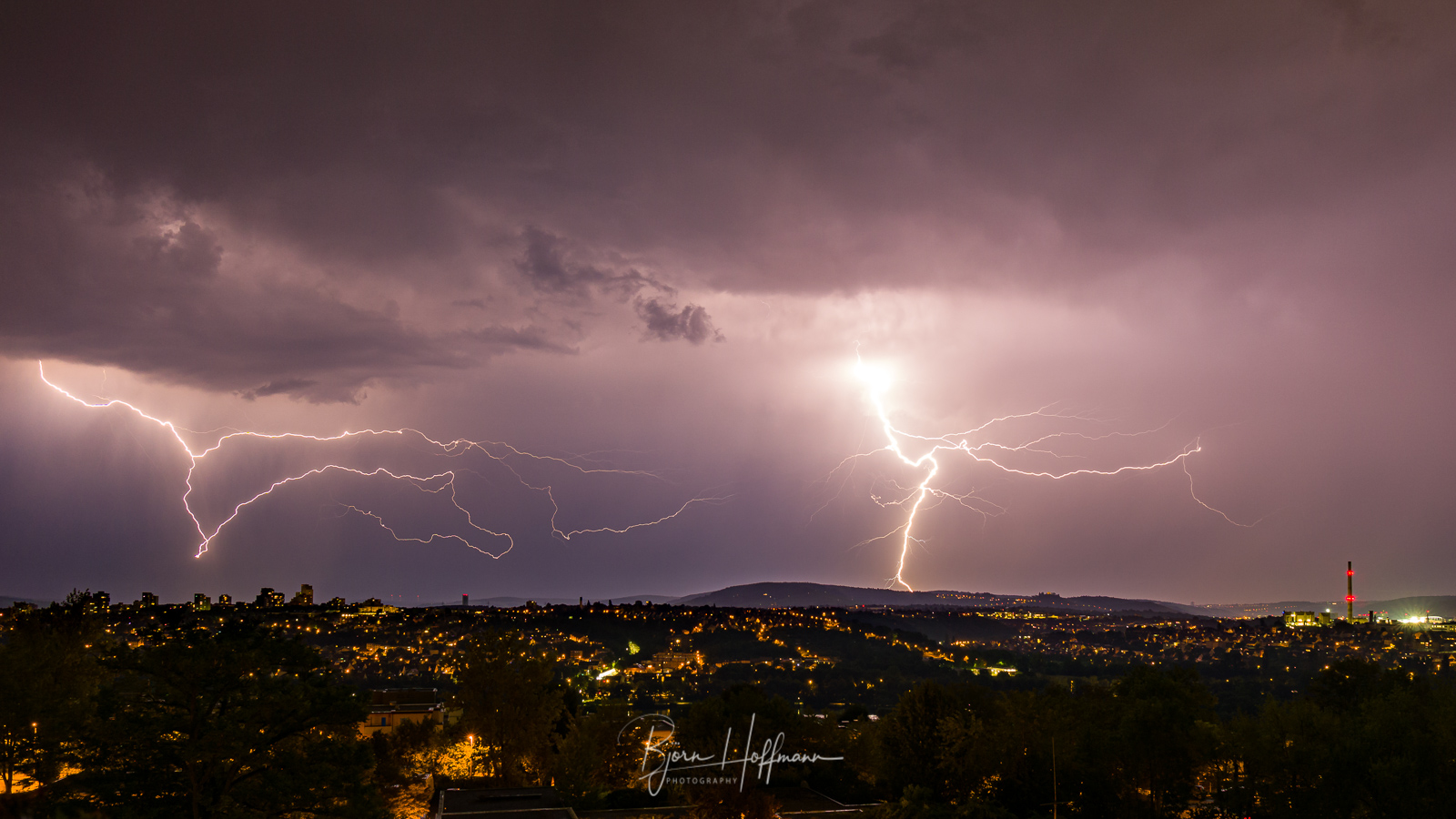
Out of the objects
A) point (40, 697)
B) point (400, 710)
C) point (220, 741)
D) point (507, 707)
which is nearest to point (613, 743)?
point (507, 707)

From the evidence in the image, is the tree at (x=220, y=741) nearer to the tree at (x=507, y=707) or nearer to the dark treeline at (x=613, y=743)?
the dark treeline at (x=613, y=743)

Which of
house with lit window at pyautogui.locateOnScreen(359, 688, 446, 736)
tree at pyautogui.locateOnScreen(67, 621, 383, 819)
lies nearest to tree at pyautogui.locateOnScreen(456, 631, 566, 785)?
house with lit window at pyautogui.locateOnScreen(359, 688, 446, 736)

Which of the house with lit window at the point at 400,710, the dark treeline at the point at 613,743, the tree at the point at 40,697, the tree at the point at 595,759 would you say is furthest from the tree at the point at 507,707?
the tree at the point at 40,697

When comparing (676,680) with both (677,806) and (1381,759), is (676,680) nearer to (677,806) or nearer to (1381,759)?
(677,806)

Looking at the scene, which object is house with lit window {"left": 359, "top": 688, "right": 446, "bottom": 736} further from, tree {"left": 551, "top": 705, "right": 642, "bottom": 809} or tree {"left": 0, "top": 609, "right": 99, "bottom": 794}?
tree {"left": 0, "top": 609, "right": 99, "bottom": 794}

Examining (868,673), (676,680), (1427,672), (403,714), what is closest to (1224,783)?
(403,714)

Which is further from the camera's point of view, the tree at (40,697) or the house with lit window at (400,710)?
the house with lit window at (400,710)
